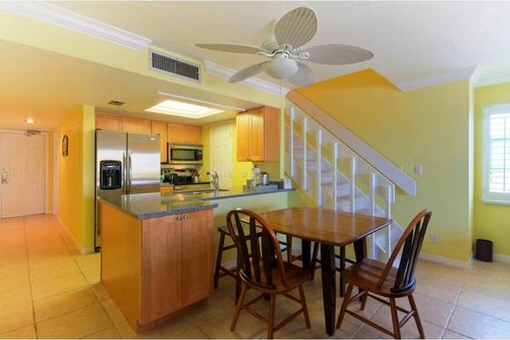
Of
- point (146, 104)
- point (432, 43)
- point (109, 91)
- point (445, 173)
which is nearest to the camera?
point (432, 43)

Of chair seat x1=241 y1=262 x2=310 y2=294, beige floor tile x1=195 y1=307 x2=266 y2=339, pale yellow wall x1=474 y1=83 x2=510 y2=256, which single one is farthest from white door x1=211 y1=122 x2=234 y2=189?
pale yellow wall x1=474 y1=83 x2=510 y2=256

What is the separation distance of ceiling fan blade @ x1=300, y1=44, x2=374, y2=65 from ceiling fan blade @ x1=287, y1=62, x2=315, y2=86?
207mm

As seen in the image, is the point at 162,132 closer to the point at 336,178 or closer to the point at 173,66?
the point at 173,66

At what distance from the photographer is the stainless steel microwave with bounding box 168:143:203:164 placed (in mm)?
5199

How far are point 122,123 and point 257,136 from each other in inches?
97.3

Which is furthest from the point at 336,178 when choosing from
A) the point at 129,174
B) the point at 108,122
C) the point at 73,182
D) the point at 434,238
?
the point at 73,182

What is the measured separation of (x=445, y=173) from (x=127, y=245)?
366 cm

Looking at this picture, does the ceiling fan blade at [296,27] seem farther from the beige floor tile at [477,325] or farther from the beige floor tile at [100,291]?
the beige floor tile at [100,291]

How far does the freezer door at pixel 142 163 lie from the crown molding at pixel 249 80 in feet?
6.00

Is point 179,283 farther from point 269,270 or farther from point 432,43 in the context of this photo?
point 432,43

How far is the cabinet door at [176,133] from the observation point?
17.0 ft

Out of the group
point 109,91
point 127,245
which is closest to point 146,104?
point 109,91

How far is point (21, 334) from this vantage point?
190 cm

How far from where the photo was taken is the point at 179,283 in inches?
81.4
